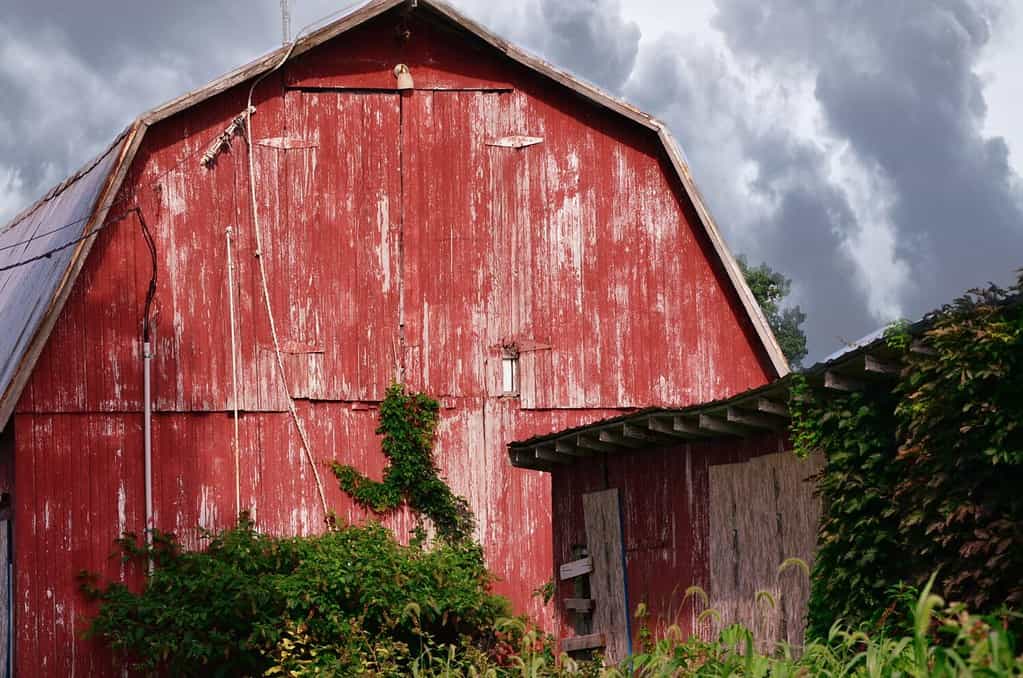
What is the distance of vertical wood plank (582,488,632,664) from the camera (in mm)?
13695

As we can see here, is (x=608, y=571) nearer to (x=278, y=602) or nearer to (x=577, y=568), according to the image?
(x=577, y=568)

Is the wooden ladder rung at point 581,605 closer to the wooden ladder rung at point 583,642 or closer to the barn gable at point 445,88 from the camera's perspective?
the wooden ladder rung at point 583,642

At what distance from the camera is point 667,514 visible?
12.8 m

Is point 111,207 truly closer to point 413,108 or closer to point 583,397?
point 413,108

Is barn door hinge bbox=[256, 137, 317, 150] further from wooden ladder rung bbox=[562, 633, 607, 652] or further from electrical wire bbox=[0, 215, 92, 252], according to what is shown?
wooden ladder rung bbox=[562, 633, 607, 652]

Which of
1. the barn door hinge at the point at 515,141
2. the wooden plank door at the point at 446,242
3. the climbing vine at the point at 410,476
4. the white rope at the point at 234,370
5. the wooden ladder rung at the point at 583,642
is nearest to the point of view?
the wooden ladder rung at the point at 583,642

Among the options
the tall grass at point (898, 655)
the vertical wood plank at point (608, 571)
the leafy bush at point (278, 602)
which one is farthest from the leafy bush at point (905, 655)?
the leafy bush at point (278, 602)

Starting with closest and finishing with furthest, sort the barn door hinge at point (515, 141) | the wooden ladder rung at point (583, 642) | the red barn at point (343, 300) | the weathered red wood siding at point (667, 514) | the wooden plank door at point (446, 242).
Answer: the weathered red wood siding at point (667, 514) < the wooden ladder rung at point (583, 642) < the red barn at point (343, 300) < the wooden plank door at point (446, 242) < the barn door hinge at point (515, 141)

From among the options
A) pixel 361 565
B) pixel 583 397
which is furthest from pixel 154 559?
pixel 583 397

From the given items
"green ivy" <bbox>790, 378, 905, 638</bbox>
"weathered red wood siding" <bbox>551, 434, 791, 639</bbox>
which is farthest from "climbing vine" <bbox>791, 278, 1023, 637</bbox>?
"weathered red wood siding" <bbox>551, 434, 791, 639</bbox>

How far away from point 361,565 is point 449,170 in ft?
16.5

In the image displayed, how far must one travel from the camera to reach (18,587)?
15.6 m

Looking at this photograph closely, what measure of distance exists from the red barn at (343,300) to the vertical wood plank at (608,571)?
336 centimetres

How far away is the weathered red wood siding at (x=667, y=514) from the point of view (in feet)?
39.5
